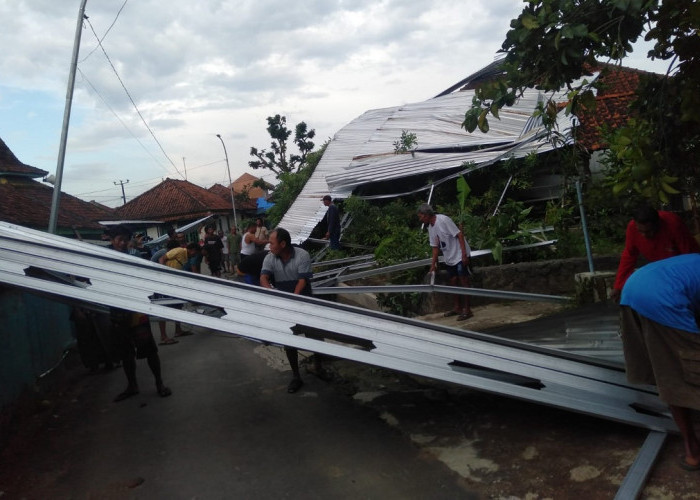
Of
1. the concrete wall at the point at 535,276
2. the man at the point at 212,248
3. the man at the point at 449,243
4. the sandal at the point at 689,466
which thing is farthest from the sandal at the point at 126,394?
the man at the point at 212,248

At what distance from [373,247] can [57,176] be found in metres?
5.88

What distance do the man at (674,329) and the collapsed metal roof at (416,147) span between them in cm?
664

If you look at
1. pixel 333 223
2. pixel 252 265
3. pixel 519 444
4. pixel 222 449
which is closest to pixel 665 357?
pixel 519 444

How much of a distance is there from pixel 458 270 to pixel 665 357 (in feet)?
13.0

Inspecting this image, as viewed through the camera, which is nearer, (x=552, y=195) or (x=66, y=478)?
(x=66, y=478)

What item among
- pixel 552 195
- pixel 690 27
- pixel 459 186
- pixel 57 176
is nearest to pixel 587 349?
pixel 690 27

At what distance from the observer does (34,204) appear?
16109mm

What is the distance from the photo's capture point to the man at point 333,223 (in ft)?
37.0

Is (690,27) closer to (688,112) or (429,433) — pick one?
(688,112)

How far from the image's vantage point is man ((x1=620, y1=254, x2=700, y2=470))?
3.12m

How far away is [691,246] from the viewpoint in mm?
4137

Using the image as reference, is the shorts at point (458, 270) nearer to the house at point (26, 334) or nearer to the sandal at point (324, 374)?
the sandal at point (324, 374)

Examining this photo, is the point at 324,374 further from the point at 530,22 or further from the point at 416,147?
the point at 416,147

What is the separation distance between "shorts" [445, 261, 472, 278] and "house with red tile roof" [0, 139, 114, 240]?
958 cm
